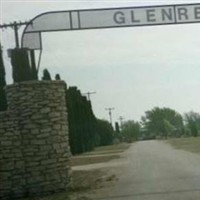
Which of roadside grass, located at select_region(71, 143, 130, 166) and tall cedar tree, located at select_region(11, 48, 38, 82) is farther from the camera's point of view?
roadside grass, located at select_region(71, 143, 130, 166)

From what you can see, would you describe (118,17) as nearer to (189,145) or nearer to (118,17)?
(118,17)

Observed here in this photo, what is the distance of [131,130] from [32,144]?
494 feet

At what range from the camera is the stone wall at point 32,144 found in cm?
1759

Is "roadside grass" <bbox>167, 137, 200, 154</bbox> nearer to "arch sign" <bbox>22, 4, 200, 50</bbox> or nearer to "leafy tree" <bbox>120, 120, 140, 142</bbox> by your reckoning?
"arch sign" <bbox>22, 4, 200, 50</bbox>

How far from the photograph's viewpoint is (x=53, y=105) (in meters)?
18.1

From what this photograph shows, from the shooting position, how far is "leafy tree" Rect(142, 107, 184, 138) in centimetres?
16525

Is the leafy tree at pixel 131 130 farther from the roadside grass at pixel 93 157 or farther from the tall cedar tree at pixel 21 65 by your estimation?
the tall cedar tree at pixel 21 65

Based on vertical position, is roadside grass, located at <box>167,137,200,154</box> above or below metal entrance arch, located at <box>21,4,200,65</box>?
below

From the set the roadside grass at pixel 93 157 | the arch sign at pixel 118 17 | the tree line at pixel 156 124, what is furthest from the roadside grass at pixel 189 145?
the tree line at pixel 156 124

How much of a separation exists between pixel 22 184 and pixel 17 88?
2.67 meters

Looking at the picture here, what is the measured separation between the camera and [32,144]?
17734mm

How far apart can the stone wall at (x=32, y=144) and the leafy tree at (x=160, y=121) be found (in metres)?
144

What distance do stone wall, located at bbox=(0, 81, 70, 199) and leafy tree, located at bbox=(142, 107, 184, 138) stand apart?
143615 mm

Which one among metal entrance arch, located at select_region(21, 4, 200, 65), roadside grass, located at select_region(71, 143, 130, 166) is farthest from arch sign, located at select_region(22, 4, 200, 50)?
roadside grass, located at select_region(71, 143, 130, 166)
